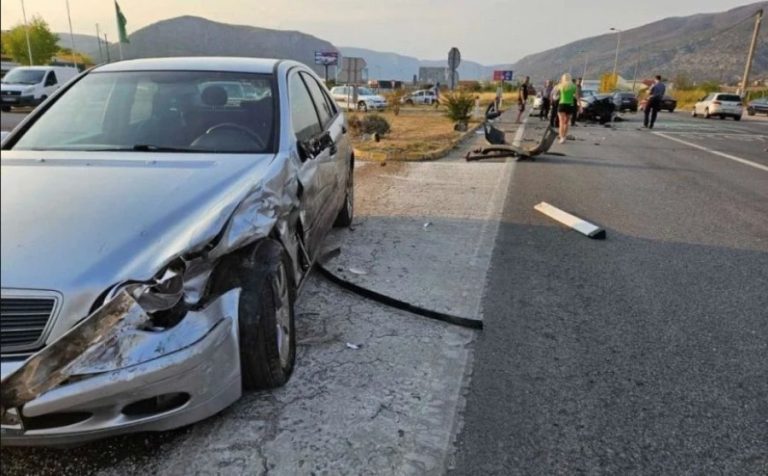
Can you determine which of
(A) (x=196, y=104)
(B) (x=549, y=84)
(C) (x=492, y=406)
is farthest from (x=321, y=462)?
(B) (x=549, y=84)

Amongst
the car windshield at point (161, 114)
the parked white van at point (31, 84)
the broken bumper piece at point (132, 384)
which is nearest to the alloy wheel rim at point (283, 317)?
the broken bumper piece at point (132, 384)

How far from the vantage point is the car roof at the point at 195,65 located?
13.0 ft

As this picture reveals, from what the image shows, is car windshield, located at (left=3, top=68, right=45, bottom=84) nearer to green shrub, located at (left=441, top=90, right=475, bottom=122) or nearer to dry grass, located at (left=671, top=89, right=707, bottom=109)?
green shrub, located at (left=441, top=90, right=475, bottom=122)

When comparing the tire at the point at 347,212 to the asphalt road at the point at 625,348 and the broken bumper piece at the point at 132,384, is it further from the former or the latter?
the broken bumper piece at the point at 132,384

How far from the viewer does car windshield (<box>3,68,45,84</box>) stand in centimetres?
2247

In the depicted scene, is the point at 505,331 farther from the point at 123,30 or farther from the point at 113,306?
the point at 123,30

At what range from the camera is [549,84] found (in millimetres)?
24891

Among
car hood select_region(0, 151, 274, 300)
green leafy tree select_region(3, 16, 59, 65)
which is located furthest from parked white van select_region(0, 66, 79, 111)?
green leafy tree select_region(3, 16, 59, 65)

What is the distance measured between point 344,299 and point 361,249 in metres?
1.24

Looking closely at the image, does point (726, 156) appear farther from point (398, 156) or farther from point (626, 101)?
point (626, 101)

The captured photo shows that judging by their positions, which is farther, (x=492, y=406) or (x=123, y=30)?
(x=123, y=30)

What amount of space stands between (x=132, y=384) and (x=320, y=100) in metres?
3.45

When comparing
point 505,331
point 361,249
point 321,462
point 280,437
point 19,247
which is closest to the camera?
point 19,247

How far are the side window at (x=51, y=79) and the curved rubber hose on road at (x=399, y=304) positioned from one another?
77.5 feet
